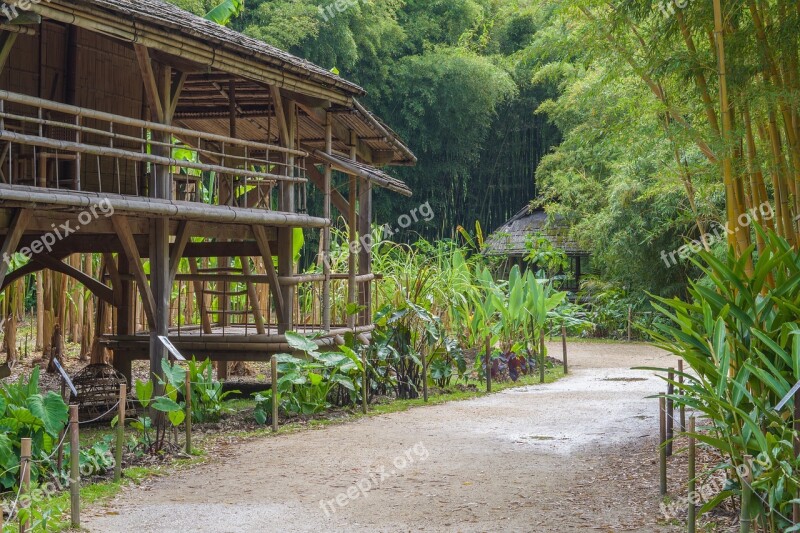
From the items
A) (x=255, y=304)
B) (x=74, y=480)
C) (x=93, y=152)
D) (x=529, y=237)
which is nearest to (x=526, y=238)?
(x=529, y=237)

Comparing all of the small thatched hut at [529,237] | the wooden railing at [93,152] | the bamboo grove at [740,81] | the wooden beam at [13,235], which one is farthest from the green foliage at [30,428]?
the small thatched hut at [529,237]

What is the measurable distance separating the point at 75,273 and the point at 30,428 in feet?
16.0

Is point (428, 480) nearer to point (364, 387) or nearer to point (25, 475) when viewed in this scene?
point (25, 475)

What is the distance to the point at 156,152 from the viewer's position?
359 inches

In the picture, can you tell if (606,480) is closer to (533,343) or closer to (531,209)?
(533,343)

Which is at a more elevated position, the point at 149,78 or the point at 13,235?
the point at 149,78

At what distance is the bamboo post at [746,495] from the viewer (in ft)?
15.8

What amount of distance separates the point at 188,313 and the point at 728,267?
11209 millimetres

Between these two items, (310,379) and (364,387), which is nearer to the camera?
(310,379)

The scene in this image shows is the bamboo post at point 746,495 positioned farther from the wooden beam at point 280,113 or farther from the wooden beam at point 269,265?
the wooden beam at point 280,113

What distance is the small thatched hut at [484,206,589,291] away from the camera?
889 inches

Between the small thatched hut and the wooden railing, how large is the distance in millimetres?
11530

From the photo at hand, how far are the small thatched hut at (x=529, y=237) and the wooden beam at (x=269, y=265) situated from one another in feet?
36.8

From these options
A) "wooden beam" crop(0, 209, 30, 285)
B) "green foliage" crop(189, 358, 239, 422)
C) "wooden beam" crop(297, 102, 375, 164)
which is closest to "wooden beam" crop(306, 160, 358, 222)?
"wooden beam" crop(297, 102, 375, 164)
